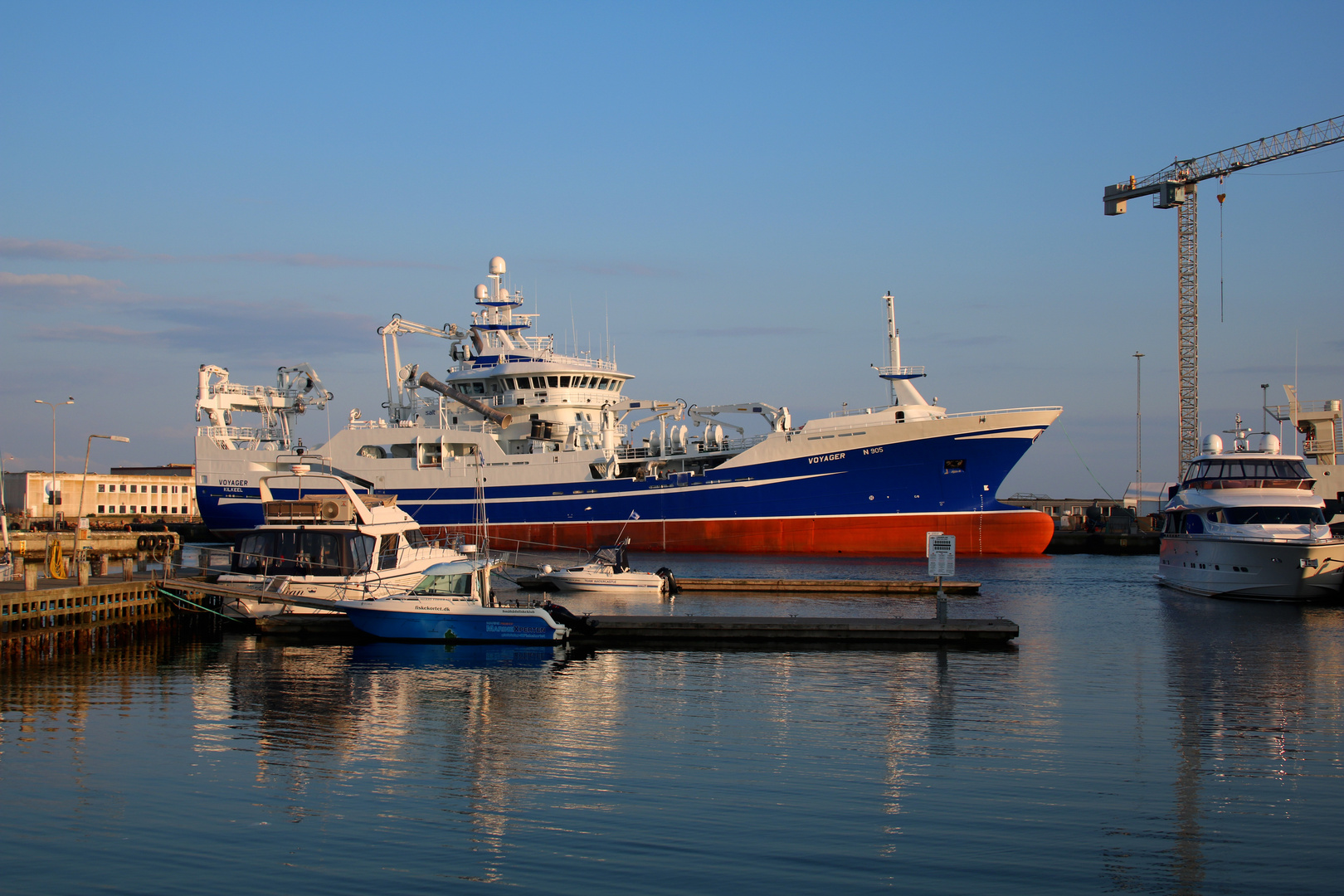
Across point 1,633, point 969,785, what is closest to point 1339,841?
point 969,785

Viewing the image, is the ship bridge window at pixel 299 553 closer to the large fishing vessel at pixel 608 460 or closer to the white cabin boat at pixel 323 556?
the white cabin boat at pixel 323 556

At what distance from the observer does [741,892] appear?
837 centimetres

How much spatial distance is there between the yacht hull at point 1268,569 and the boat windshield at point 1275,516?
0.83 metres

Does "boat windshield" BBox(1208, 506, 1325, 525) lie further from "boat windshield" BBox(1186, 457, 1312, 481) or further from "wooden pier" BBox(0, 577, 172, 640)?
"wooden pier" BBox(0, 577, 172, 640)

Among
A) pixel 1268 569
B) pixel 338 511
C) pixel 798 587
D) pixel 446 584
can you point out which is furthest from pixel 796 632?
pixel 1268 569

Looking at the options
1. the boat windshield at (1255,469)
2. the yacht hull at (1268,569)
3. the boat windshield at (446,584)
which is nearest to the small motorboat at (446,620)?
the boat windshield at (446,584)

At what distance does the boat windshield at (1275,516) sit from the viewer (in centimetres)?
3083

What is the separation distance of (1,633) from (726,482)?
3091cm

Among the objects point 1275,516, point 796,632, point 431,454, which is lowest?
point 796,632

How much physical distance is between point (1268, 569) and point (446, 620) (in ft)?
80.5

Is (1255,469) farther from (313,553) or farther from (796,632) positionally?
(313,553)

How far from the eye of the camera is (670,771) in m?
11.9

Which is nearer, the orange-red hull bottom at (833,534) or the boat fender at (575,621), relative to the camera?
the boat fender at (575,621)

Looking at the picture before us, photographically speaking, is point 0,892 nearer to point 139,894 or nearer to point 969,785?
point 139,894
